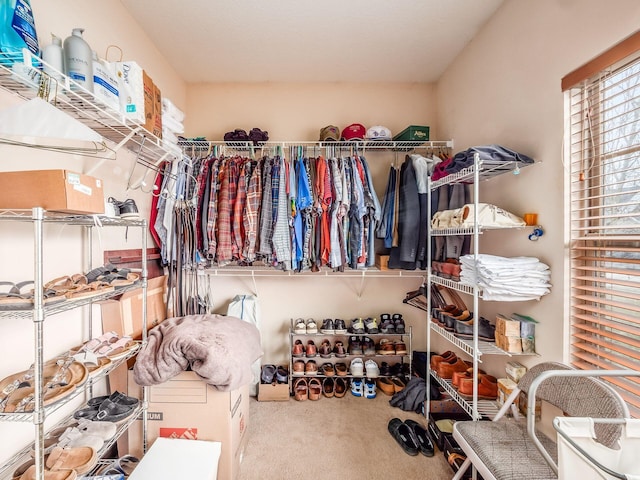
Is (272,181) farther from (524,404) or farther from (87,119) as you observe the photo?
(524,404)

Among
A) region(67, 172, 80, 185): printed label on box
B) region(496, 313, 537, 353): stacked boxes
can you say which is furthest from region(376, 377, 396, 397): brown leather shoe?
region(67, 172, 80, 185): printed label on box

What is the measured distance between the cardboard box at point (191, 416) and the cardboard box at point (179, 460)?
0.09m

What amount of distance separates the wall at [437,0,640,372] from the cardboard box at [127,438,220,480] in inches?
67.5

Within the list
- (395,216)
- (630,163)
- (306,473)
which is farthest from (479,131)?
(306,473)

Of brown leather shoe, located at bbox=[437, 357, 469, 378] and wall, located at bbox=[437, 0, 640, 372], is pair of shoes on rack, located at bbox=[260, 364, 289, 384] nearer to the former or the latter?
brown leather shoe, located at bbox=[437, 357, 469, 378]

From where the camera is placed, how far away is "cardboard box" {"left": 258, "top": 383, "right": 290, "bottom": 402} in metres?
2.32

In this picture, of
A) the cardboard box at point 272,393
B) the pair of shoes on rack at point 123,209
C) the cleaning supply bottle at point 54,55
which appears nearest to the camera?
the cleaning supply bottle at point 54,55

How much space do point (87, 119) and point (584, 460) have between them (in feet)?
7.11

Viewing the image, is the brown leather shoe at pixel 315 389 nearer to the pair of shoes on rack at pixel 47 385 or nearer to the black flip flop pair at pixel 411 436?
the black flip flop pair at pixel 411 436

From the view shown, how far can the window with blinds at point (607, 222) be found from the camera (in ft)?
3.68

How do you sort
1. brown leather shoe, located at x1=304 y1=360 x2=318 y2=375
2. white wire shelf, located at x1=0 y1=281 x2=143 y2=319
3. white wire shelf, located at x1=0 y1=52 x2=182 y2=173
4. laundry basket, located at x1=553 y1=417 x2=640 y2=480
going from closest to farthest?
laundry basket, located at x1=553 y1=417 x2=640 y2=480 < white wire shelf, located at x1=0 y1=281 x2=143 y2=319 < white wire shelf, located at x1=0 y1=52 x2=182 y2=173 < brown leather shoe, located at x1=304 y1=360 x2=318 y2=375

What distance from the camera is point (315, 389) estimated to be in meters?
2.36

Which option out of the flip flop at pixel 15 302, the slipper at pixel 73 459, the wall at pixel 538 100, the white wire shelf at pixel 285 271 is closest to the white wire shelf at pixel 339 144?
the wall at pixel 538 100

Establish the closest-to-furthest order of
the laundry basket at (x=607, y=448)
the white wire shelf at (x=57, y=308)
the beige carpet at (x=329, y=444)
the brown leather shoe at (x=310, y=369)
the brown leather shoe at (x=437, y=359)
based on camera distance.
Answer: the laundry basket at (x=607, y=448) < the white wire shelf at (x=57, y=308) < the beige carpet at (x=329, y=444) < the brown leather shoe at (x=437, y=359) < the brown leather shoe at (x=310, y=369)
